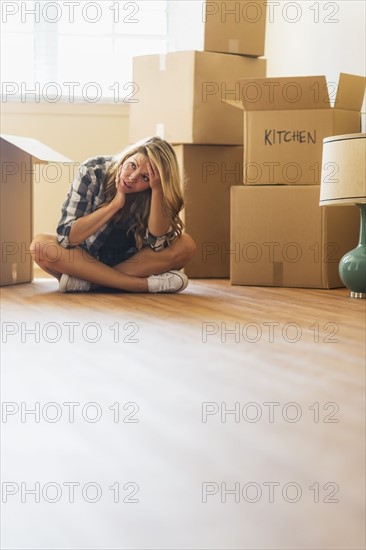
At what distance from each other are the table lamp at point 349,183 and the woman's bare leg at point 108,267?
477 mm

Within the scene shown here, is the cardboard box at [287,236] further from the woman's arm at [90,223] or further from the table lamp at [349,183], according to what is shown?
the woman's arm at [90,223]

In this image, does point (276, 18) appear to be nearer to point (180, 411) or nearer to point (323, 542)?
point (180, 411)

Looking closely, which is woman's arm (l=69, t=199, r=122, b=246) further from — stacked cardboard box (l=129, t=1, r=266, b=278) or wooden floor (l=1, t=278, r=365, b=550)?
stacked cardboard box (l=129, t=1, r=266, b=278)

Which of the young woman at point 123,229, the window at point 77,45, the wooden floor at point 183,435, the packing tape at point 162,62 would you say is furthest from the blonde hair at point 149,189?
the window at point 77,45

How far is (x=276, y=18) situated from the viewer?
4.00 meters

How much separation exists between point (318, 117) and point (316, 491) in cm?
240

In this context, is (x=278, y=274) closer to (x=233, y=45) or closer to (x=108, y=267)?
(x=108, y=267)

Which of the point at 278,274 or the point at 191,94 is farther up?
the point at 191,94

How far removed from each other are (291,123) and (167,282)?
80cm

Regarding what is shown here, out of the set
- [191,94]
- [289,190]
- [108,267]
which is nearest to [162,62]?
[191,94]

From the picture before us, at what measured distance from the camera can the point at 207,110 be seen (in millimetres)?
3367

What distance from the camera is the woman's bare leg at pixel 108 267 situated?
103 inches

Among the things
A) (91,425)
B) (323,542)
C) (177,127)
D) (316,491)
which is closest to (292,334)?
(91,425)

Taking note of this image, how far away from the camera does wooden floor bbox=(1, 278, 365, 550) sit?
0.68m
